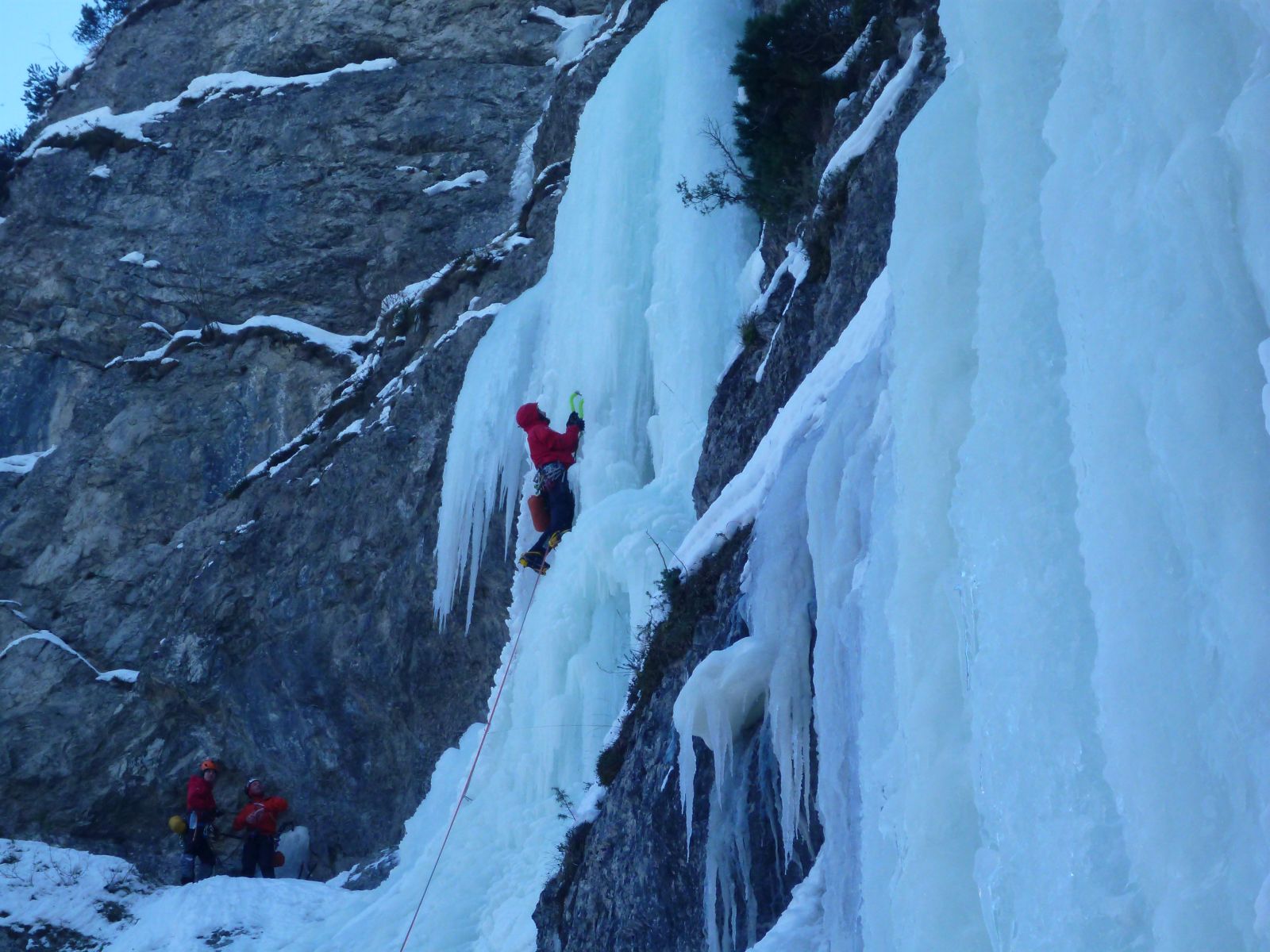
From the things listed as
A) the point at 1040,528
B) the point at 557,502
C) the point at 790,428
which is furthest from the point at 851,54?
the point at 1040,528

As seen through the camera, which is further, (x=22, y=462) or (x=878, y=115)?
(x=22, y=462)

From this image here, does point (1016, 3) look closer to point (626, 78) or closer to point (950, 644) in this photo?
point (950, 644)

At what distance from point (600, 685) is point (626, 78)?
18.6 ft

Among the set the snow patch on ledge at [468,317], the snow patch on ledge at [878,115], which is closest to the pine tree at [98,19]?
the snow patch on ledge at [468,317]

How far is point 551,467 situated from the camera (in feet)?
32.1

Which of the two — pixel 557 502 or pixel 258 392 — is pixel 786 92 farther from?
pixel 258 392

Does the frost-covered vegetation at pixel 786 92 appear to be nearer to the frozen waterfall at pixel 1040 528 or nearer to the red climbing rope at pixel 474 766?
the red climbing rope at pixel 474 766

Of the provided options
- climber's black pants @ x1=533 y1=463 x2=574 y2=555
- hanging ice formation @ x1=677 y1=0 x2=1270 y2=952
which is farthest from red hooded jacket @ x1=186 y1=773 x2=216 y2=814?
hanging ice formation @ x1=677 y1=0 x2=1270 y2=952

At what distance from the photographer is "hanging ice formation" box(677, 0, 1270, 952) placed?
242cm

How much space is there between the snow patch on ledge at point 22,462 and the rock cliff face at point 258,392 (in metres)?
0.12

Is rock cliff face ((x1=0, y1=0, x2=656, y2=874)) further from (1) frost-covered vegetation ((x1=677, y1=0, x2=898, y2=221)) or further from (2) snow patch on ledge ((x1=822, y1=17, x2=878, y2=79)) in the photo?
(2) snow patch on ledge ((x1=822, y1=17, x2=878, y2=79))

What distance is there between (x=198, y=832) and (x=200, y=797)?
0.30m

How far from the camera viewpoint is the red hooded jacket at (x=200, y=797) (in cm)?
1201

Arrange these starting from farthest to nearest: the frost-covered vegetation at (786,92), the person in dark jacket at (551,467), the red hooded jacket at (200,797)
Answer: the red hooded jacket at (200,797) → the person in dark jacket at (551,467) → the frost-covered vegetation at (786,92)
